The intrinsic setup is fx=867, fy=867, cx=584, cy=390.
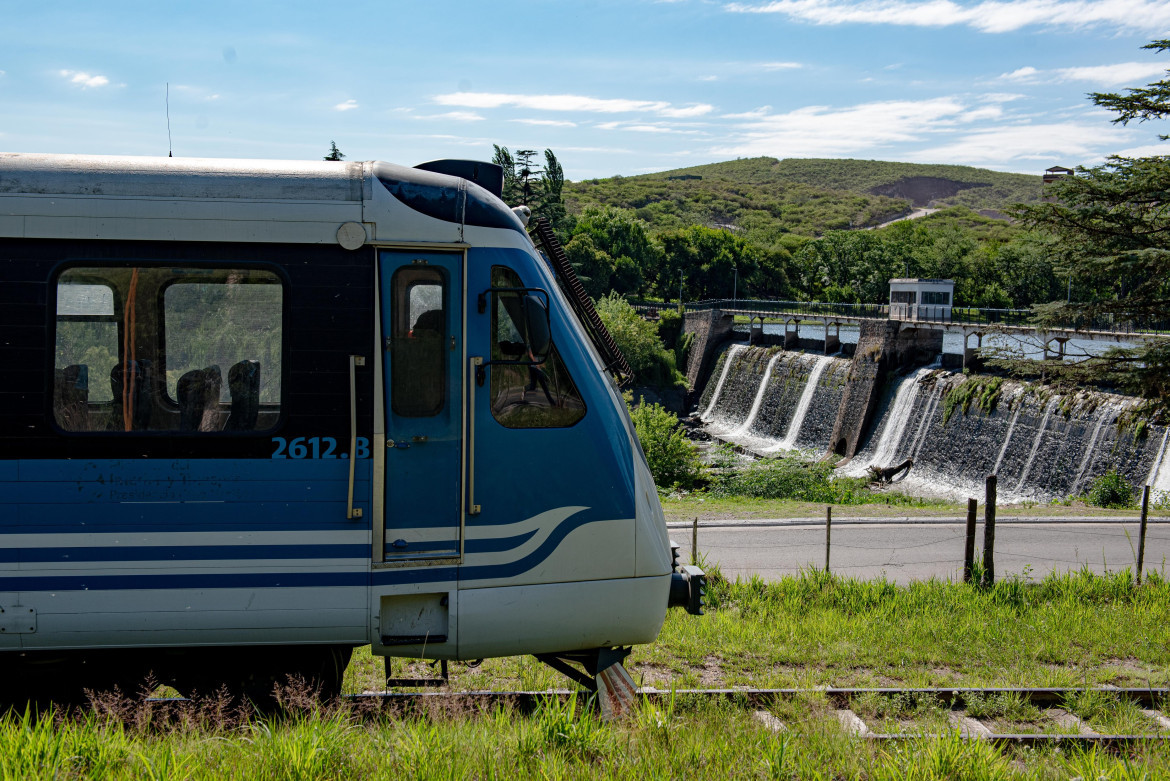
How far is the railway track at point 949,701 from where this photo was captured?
5.65 metres

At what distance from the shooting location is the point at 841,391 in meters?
38.4

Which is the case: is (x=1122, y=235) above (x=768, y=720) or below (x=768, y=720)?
above

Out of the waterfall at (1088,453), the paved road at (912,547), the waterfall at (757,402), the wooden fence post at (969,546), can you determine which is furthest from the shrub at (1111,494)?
the waterfall at (757,402)

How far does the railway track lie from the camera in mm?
5648

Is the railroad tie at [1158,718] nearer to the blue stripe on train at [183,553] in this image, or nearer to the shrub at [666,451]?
the blue stripe on train at [183,553]

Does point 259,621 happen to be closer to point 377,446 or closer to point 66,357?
point 377,446

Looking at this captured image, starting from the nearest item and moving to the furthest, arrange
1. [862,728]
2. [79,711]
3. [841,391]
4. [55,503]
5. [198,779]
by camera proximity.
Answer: [198,779] → [55,503] → [79,711] → [862,728] → [841,391]

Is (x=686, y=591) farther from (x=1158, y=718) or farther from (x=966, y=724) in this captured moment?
(x=1158, y=718)

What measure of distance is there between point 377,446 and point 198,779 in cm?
190

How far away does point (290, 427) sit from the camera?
16.6 ft

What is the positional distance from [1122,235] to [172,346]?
12.8 m

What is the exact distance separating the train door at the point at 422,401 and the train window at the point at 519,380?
22cm

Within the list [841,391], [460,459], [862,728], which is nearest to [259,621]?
[460,459]

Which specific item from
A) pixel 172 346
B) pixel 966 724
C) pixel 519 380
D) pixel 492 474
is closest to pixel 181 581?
pixel 172 346
